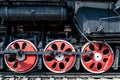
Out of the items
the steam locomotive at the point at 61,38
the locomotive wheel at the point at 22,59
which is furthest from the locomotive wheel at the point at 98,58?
the locomotive wheel at the point at 22,59

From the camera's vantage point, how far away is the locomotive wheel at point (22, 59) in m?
7.54

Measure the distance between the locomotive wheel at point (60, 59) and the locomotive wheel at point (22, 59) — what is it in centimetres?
33

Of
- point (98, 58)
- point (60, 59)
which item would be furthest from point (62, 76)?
point (98, 58)

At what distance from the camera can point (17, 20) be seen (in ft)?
24.2

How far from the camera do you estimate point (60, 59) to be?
24.7ft

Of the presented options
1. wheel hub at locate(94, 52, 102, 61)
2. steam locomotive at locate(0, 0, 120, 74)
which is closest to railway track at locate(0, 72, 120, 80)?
steam locomotive at locate(0, 0, 120, 74)

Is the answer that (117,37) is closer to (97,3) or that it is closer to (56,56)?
(97,3)

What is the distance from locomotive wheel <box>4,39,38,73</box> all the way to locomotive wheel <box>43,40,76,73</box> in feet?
1.09

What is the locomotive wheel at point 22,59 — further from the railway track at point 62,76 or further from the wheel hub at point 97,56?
the wheel hub at point 97,56

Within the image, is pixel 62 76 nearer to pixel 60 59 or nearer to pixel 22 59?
pixel 60 59

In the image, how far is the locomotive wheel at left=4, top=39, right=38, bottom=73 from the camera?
24.7ft

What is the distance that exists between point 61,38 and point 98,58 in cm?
115

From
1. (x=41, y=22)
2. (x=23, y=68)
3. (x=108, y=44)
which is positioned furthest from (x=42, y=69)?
(x=108, y=44)

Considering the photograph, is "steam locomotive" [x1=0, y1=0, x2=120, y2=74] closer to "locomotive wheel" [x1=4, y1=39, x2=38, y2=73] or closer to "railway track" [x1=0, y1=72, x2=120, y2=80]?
"locomotive wheel" [x1=4, y1=39, x2=38, y2=73]
